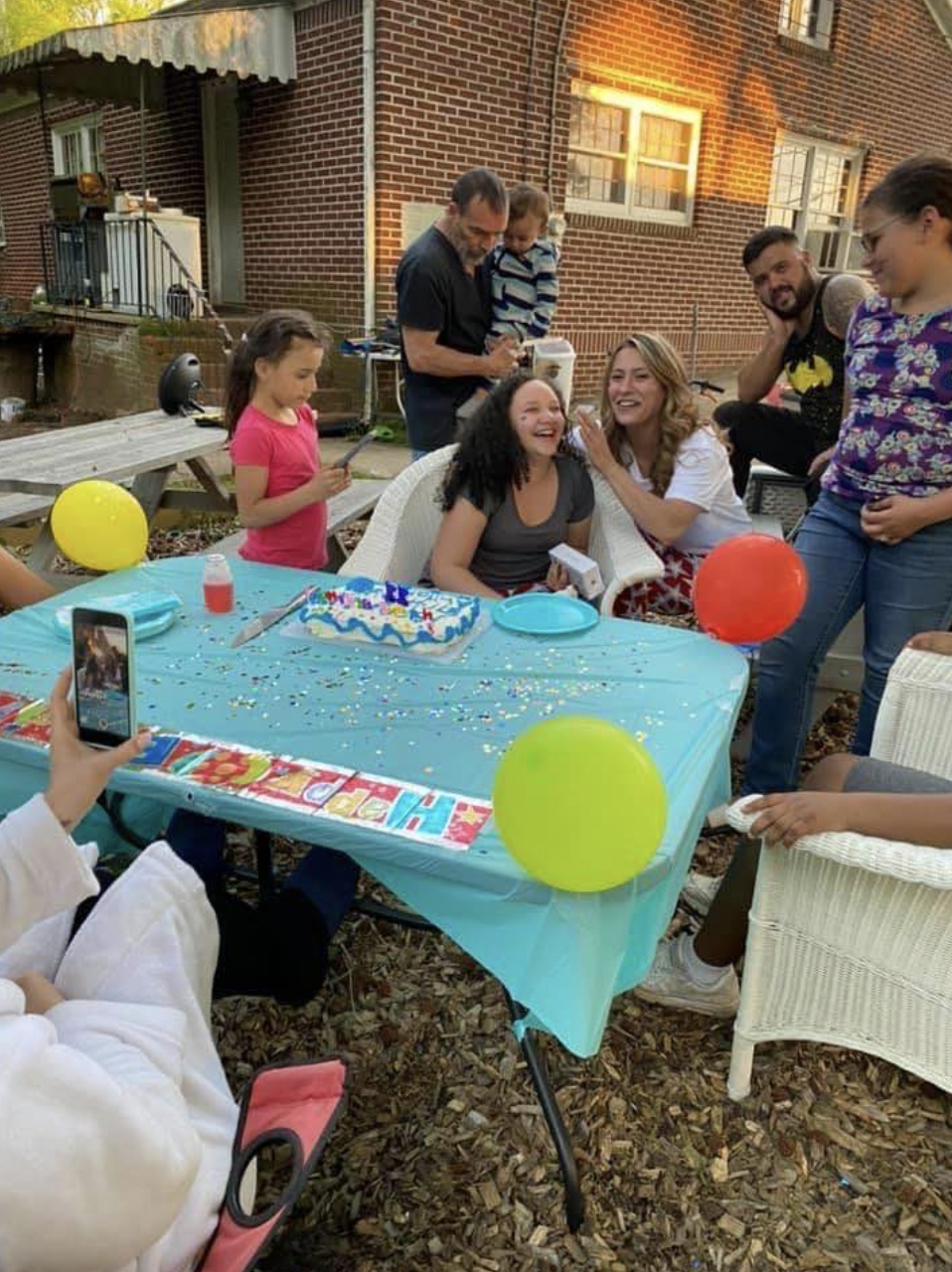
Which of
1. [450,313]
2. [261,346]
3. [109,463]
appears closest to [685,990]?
[261,346]

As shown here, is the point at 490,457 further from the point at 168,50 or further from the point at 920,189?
the point at 168,50

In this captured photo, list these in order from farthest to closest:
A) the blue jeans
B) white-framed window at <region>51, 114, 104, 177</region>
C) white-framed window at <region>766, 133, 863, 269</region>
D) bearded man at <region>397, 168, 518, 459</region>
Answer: white-framed window at <region>766, 133, 863, 269</region>, white-framed window at <region>51, 114, 104, 177</region>, bearded man at <region>397, 168, 518, 459</region>, the blue jeans

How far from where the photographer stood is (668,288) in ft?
33.2

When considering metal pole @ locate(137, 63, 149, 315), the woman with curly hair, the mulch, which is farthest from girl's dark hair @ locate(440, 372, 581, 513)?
metal pole @ locate(137, 63, 149, 315)

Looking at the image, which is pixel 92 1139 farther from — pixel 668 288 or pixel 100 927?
pixel 668 288

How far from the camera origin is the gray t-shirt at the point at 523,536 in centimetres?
290

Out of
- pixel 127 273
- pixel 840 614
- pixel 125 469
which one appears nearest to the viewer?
pixel 840 614

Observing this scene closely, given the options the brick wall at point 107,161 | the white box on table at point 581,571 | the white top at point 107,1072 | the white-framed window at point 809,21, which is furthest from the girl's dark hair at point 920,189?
the white-framed window at point 809,21

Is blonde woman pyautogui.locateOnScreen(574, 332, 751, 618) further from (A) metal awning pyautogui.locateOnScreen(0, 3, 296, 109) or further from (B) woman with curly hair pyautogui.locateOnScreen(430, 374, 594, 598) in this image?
(A) metal awning pyautogui.locateOnScreen(0, 3, 296, 109)

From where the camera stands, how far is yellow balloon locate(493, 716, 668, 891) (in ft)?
3.97

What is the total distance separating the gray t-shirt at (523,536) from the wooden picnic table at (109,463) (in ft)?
5.79

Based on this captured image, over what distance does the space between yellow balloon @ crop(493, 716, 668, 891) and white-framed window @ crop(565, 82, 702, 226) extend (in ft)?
29.0

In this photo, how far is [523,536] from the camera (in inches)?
115

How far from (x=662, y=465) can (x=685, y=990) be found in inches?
66.2
